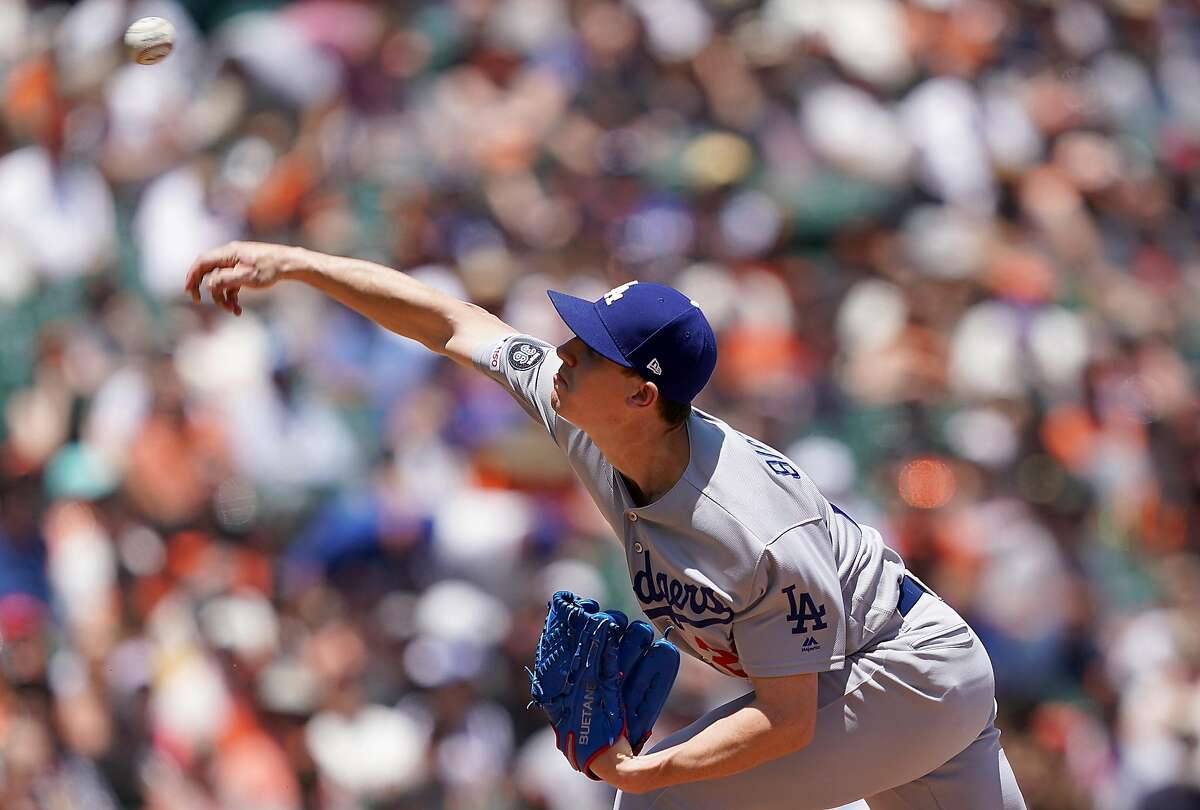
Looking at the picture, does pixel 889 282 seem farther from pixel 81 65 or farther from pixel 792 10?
pixel 81 65

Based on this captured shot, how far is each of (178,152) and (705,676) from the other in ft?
9.58

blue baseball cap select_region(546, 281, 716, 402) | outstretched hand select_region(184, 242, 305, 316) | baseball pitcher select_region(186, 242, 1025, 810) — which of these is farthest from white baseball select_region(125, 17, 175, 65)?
blue baseball cap select_region(546, 281, 716, 402)

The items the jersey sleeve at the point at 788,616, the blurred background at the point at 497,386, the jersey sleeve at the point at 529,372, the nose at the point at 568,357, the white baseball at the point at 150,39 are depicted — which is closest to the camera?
the jersey sleeve at the point at 788,616

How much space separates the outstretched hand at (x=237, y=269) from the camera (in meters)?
2.89

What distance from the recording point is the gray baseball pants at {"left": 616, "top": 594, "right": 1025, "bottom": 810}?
2576mm

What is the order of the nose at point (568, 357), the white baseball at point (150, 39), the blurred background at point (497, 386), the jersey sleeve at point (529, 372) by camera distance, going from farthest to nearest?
the blurred background at point (497, 386) → the white baseball at point (150, 39) → the jersey sleeve at point (529, 372) → the nose at point (568, 357)

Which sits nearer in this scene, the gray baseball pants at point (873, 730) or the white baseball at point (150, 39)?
the gray baseball pants at point (873, 730)

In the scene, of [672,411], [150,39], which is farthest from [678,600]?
[150,39]

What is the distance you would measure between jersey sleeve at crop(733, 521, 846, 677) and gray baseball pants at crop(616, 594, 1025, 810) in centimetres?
15

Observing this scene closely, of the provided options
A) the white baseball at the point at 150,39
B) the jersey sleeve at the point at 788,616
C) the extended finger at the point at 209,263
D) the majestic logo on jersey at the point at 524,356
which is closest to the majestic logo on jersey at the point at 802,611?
the jersey sleeve at the point at 788,616

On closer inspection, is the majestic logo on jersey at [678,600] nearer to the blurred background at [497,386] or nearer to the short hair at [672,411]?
the short hair at [672,411]

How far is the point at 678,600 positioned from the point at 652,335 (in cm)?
45

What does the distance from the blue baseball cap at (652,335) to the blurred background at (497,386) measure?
2573 mm

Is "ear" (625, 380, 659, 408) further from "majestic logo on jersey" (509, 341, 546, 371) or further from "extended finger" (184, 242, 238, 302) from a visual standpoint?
"extended finger" (184, 242, 238, 302)
